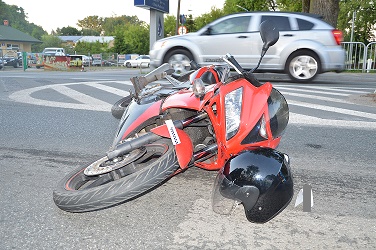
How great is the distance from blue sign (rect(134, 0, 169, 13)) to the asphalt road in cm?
1277

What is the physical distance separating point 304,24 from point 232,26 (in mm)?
1949

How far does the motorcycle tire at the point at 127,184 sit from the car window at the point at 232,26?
29.3 ft

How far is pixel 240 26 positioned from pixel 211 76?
8.14 meters

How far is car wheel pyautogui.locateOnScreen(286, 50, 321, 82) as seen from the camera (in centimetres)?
1033

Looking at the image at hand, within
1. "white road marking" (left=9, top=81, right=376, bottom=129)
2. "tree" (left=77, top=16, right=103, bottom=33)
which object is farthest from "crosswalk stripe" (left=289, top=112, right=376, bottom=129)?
"tree" (left=77, top=16, right=103, bottom=33)

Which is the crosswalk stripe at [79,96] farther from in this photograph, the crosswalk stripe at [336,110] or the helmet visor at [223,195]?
the helmet visor at [223,195]

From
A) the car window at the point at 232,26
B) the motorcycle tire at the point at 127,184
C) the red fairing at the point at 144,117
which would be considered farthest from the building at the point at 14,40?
the motorcycle tire at the point at 127,184

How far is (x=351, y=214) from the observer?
2.57 metres

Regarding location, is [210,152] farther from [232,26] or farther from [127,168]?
[232,26]

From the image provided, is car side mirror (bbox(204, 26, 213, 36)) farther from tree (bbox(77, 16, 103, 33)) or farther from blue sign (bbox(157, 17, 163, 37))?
tree (bbox(77, 16, 103, 33))

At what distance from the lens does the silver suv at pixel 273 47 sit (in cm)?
1023

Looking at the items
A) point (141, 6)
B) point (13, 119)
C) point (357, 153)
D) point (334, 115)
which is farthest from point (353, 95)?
point (141, 6)

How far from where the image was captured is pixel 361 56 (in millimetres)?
18750

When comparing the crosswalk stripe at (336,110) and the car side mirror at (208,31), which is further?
the car side mirror at (208,31)
